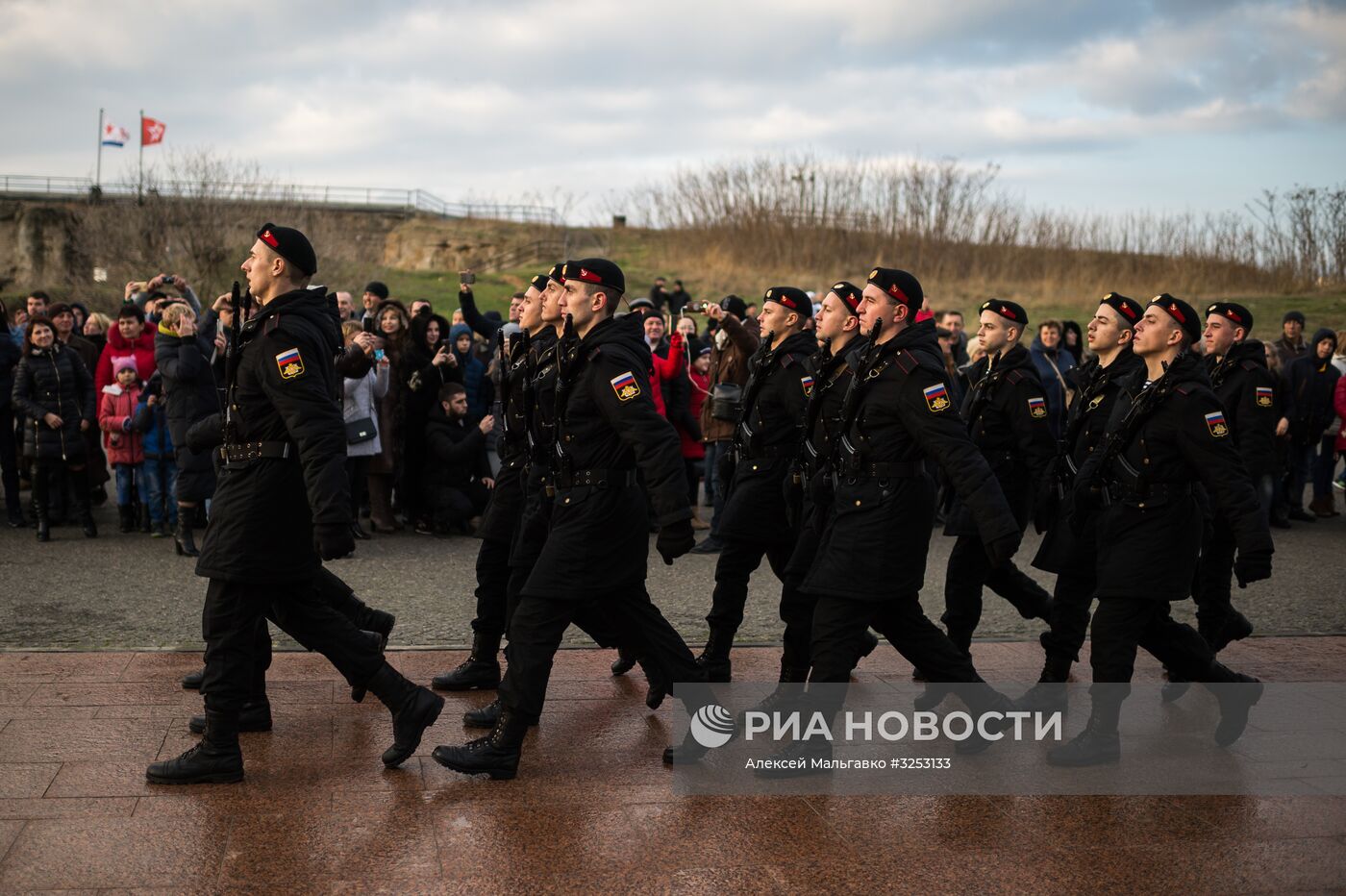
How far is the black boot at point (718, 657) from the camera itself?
6.74 meters

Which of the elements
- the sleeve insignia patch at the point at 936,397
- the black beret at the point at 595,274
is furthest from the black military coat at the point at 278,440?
the sleeve insignia patch at the point at 936,397

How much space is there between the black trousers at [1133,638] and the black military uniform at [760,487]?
1559mm

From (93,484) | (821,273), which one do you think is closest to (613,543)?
(93,484)

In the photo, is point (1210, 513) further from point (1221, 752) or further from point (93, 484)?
point (93, 484)

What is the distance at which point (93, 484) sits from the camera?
489 inches

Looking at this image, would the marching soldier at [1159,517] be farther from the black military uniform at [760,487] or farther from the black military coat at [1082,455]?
the black military uniform at [760,487]

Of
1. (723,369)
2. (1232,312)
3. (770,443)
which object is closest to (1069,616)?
(770,443)

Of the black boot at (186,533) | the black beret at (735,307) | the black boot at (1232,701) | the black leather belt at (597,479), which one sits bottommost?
the black boot at (186,533)

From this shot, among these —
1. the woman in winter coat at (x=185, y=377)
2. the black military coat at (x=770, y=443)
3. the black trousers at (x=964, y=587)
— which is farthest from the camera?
the woman in winter coat at (x=185, y=377)

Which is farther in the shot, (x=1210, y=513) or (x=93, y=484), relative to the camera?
(x=93, y=484)

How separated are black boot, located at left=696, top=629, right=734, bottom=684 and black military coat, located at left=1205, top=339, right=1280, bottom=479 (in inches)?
169

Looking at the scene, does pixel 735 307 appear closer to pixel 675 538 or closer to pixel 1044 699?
pixel 1044 699

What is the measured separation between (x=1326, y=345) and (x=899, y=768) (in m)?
10.7

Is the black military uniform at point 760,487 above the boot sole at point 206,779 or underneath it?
above
